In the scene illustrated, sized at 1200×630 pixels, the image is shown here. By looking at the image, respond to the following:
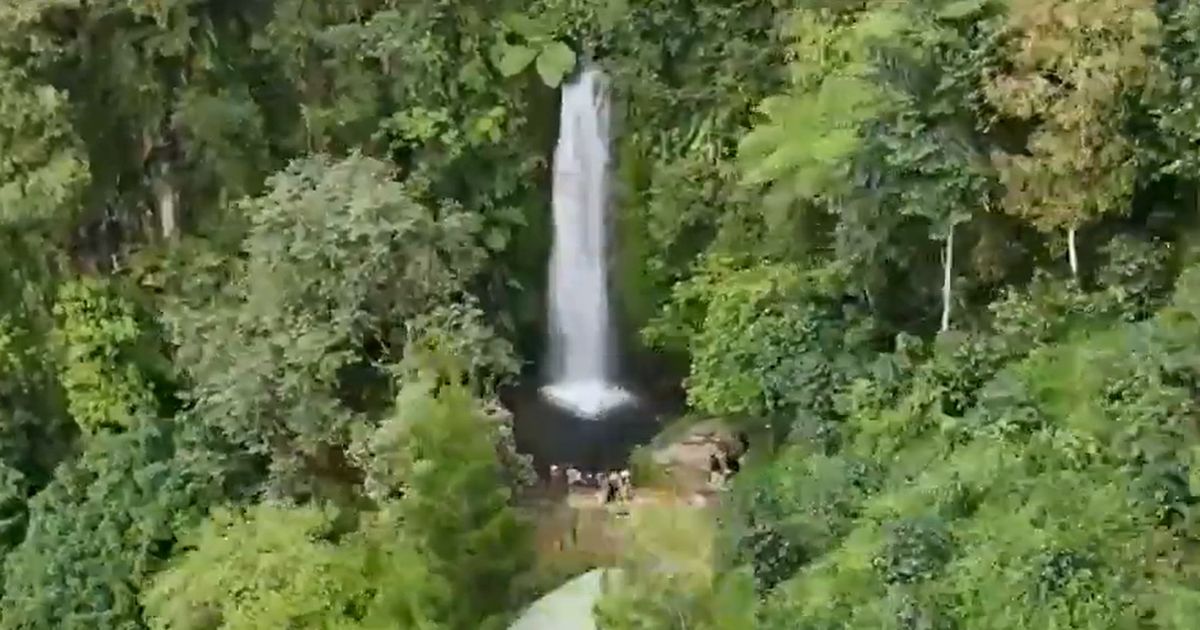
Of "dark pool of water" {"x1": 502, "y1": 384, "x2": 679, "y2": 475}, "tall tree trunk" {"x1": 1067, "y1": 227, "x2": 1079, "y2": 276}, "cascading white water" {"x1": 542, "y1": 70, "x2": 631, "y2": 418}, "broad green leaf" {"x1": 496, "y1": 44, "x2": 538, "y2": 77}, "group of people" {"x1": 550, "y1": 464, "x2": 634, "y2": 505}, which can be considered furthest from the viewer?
"cascading white water" {"x1": 542, "y1": 70, "x2": 631, "y2": 418}

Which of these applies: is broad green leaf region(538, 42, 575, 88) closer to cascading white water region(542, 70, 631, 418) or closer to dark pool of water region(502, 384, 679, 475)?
cascading white water region(542, 70, 631, 418)

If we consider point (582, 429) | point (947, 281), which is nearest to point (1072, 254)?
point (947, 281)

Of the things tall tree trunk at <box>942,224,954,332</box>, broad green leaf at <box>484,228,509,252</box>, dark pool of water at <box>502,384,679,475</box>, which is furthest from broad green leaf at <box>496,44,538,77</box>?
tall tree trunk at <box>942,224,954,332</box>

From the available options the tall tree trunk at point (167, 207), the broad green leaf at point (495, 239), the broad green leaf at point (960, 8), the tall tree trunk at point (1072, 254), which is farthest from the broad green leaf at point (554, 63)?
the tall tree trunk at point (1072, 254)

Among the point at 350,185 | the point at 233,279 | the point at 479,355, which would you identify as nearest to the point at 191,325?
the point at 233,279

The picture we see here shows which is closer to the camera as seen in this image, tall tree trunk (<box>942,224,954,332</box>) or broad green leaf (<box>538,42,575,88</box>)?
tall tree trunk (<box>942,224,954,332</box>)

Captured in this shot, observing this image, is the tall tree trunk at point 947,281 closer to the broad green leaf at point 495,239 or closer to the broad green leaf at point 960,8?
the broad green leaf at point 960,8

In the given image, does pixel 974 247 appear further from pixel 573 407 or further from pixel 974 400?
pixel 573 407
